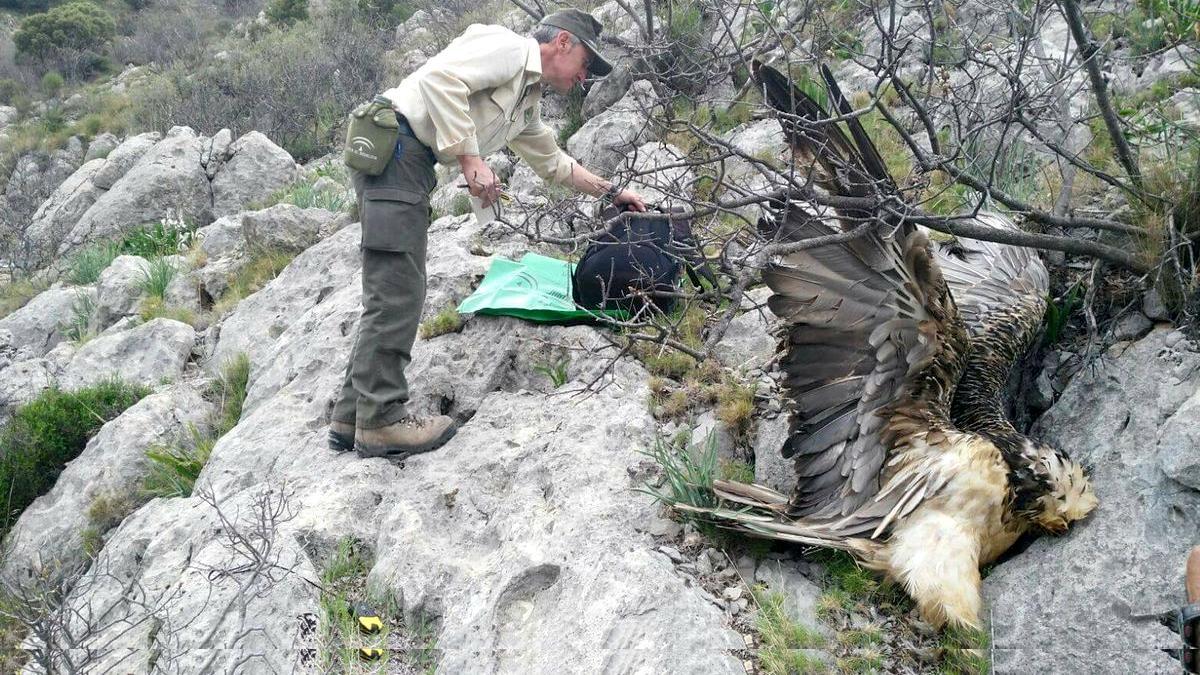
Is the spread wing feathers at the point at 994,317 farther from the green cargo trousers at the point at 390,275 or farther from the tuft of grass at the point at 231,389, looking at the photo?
the tuft of grass at the point at 231,389

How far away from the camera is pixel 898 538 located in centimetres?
301

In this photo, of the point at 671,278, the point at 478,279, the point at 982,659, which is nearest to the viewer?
the point at 982,659

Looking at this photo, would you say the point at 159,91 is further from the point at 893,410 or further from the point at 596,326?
the point at 893,410

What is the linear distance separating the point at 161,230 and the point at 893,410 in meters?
9.92

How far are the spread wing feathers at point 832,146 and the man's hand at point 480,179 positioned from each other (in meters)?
1.19

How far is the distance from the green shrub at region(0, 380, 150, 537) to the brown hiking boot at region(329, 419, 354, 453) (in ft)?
9.84

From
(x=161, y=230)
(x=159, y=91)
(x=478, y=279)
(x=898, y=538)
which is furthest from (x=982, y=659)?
(x=159, y=91)

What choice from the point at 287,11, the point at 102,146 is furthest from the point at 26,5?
the point at 102,146

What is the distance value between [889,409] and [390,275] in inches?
84.2

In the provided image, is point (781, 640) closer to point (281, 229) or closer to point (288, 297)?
point (288, 297)

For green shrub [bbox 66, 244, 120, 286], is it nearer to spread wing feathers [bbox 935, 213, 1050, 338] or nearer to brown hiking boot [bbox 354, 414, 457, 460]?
brown hiking boot [bbox 354, 414, 457, 460]

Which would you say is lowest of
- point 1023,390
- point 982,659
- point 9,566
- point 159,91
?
point 159,91

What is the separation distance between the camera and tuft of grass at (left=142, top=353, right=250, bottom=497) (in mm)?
5098

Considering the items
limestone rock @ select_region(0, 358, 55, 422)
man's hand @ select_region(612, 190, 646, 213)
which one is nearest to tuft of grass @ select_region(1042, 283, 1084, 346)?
man's hand @ select_region(612, 190, 646, 213)
